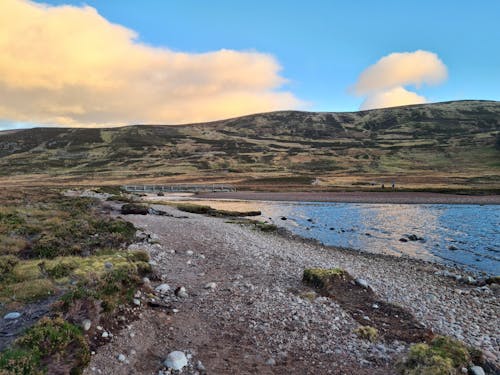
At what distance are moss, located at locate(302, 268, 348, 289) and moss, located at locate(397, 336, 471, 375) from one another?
234 inches

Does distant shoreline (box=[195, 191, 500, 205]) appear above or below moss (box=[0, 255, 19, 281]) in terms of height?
below

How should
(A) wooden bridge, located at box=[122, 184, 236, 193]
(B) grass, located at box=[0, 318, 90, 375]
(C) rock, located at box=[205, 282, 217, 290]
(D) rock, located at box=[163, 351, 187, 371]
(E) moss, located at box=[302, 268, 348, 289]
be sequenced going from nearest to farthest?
(B) grass, located at box=[0, 318, 90, 375]
(D) rock, located at box=[163, 351, 187, 371]
(C) rock, located at box=[205, 282, 217, 290]
(E) moss, located at box=[302, 268, 348, 289]
(A) wooden bridge, located at box=[122, 184, 236, 193]

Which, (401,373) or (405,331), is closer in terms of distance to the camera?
(401,373)

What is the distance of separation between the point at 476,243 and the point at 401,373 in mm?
27071

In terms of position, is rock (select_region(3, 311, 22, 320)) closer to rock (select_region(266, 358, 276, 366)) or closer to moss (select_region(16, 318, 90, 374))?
moss (select_region(16, 318, 90, 374))

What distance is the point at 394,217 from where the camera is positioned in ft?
161

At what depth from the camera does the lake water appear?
2728 centimetres

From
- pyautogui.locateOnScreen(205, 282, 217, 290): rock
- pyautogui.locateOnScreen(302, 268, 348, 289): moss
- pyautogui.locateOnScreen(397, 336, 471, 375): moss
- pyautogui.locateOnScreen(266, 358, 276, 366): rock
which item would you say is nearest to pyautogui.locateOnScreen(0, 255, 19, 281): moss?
pyautogui.locateOnScreen(205, 282, 217, 290): rock

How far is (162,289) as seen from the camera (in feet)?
46.2

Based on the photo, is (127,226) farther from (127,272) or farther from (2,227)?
(127,272)

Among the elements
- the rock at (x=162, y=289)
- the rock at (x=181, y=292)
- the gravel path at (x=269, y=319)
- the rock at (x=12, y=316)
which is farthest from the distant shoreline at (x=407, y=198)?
the rock at (x=12, y=316)

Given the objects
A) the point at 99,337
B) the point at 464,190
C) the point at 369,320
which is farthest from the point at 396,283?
the point at 464,190

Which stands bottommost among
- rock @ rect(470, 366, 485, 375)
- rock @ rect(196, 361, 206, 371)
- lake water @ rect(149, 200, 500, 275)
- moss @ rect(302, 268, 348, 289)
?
lake water @ rect(149, 200, 500, 275)

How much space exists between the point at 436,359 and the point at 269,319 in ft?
16.4
